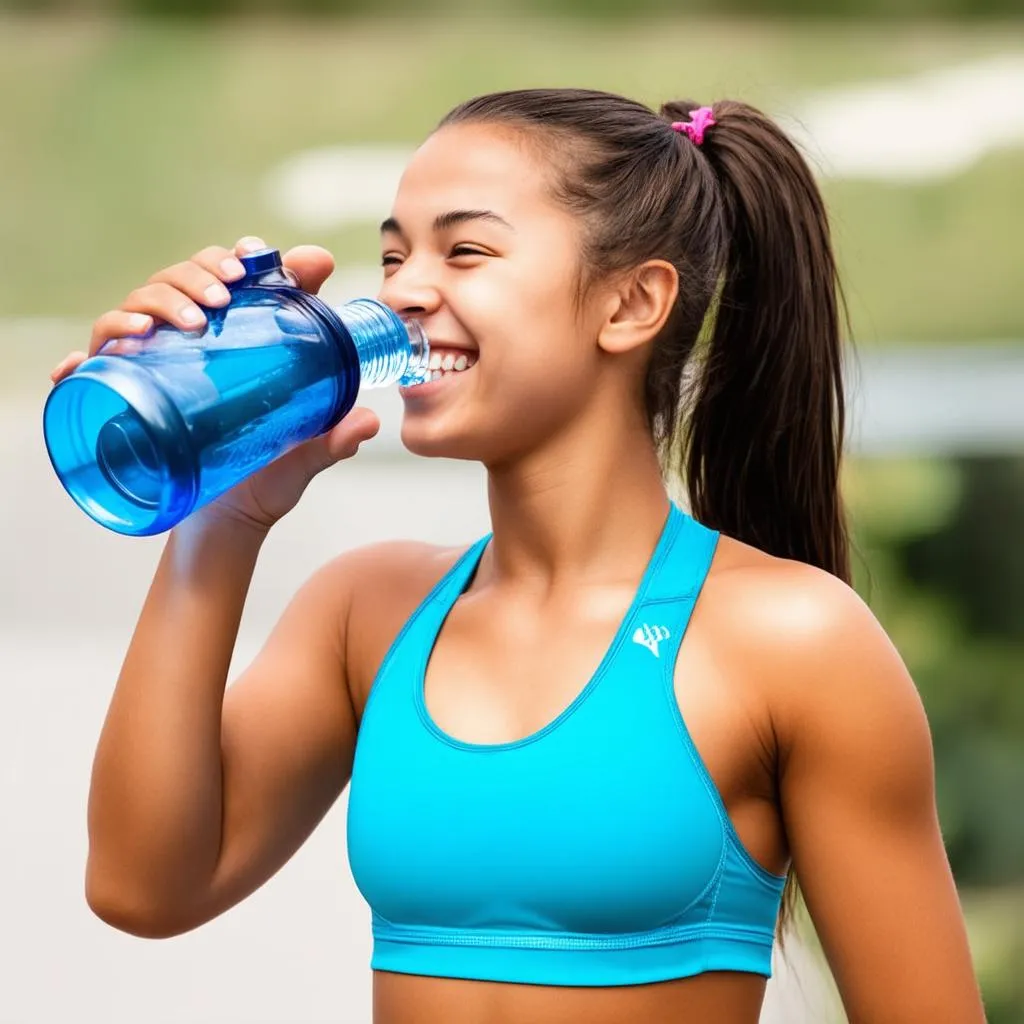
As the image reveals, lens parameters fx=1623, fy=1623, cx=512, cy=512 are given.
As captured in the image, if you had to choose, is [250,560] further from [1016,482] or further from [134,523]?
[1016,482]

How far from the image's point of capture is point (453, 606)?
3.55ft

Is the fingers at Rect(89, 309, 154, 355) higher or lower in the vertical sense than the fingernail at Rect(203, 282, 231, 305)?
lower

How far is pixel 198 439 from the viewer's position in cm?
86

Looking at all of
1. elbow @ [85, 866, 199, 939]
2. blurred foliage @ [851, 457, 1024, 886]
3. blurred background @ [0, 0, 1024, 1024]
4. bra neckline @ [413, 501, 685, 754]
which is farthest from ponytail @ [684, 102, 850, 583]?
blurred foliage @ [851, 457, 1024, 886]

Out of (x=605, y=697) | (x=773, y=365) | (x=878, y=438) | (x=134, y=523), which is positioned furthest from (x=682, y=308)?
(x=878, y=438)

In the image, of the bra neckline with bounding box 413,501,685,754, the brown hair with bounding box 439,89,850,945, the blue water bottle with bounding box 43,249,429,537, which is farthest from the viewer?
the brown hair with bounding box 439,89,850,945

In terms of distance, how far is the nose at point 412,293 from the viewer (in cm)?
99

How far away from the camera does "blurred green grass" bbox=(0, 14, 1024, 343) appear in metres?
2.22

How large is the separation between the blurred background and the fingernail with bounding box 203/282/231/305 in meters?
1.27

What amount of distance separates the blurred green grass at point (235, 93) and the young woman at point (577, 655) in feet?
3.72

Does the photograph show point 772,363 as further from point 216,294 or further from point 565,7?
point 565,7

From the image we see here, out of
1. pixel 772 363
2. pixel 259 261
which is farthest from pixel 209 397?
pixel 772 363

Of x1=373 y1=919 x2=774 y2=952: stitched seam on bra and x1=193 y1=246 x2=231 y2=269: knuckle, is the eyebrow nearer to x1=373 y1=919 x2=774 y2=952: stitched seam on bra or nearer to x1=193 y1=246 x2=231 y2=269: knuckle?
x1=193 y1=246 x2=231 y2=269: knuckle

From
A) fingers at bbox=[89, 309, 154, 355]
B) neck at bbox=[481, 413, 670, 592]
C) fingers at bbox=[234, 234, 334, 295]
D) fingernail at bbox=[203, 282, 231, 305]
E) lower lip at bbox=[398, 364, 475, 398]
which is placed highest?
fingers at bbox=[234, 234, 334, 295]
